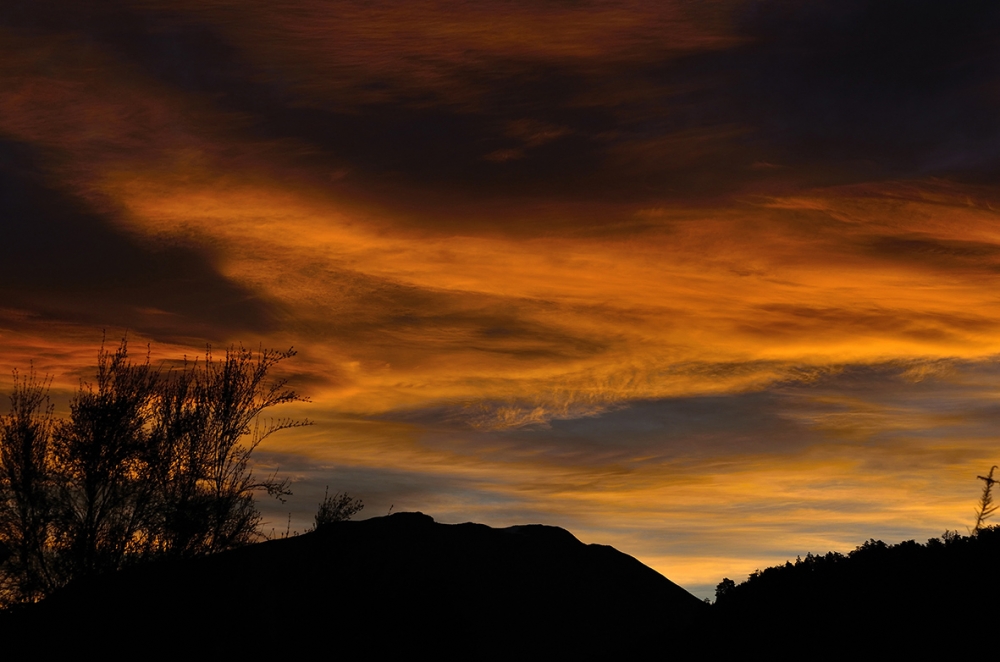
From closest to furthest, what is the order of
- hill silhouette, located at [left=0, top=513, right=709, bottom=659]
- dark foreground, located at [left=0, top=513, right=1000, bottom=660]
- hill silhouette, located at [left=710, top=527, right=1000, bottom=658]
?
1. hill silhouette, located at [left=710, top=527, right=1000, bottom=658]
2. dark foreground, located at [left=0, top=513, right=1000, bottom=660]
3. hill silhouette, located at [left=0, top=513, right=709, bottom=659]

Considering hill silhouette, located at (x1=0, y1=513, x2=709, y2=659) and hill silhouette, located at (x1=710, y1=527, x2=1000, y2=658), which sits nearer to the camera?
hill silhouette, located at (x1=710, y1=527, x2=1000, y2=658)

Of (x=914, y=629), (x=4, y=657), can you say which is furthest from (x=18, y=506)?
(x=914, y=629)

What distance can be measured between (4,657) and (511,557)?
3743 cm

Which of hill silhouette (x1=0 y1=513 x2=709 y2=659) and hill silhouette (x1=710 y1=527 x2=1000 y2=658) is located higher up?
hill silhouette (x1=710 y1=527 x2=1000 y2=658)

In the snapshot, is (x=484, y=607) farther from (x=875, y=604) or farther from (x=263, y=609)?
(x=875, y=604)

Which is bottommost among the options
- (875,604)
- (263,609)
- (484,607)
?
(484,607)

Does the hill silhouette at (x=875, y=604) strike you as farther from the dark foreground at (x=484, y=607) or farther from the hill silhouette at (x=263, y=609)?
the hill silhouette at (x=263, y=609)

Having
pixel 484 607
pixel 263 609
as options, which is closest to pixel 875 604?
pixel 263 609

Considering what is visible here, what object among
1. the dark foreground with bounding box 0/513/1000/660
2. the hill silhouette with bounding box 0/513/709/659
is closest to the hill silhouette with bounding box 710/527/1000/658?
the dark foreground with bounding box 0/513/1000/660

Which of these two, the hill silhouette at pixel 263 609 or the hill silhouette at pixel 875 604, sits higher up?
the hill silhouette at pixel 875 604

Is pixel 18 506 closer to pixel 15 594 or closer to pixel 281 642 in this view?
pixel 15 594

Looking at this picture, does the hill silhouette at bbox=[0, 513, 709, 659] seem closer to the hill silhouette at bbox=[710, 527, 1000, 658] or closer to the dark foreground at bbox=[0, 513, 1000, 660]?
the dark foreground at bbox=[0, 513, 1000, 660]

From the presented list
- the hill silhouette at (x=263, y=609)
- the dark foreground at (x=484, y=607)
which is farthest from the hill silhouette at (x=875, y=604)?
the hill silhouette at (x=263, y=609)

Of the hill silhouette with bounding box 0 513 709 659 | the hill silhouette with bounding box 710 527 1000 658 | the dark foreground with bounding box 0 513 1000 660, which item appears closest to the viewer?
the hill silhouette with bounding box 710 527 1000 658
